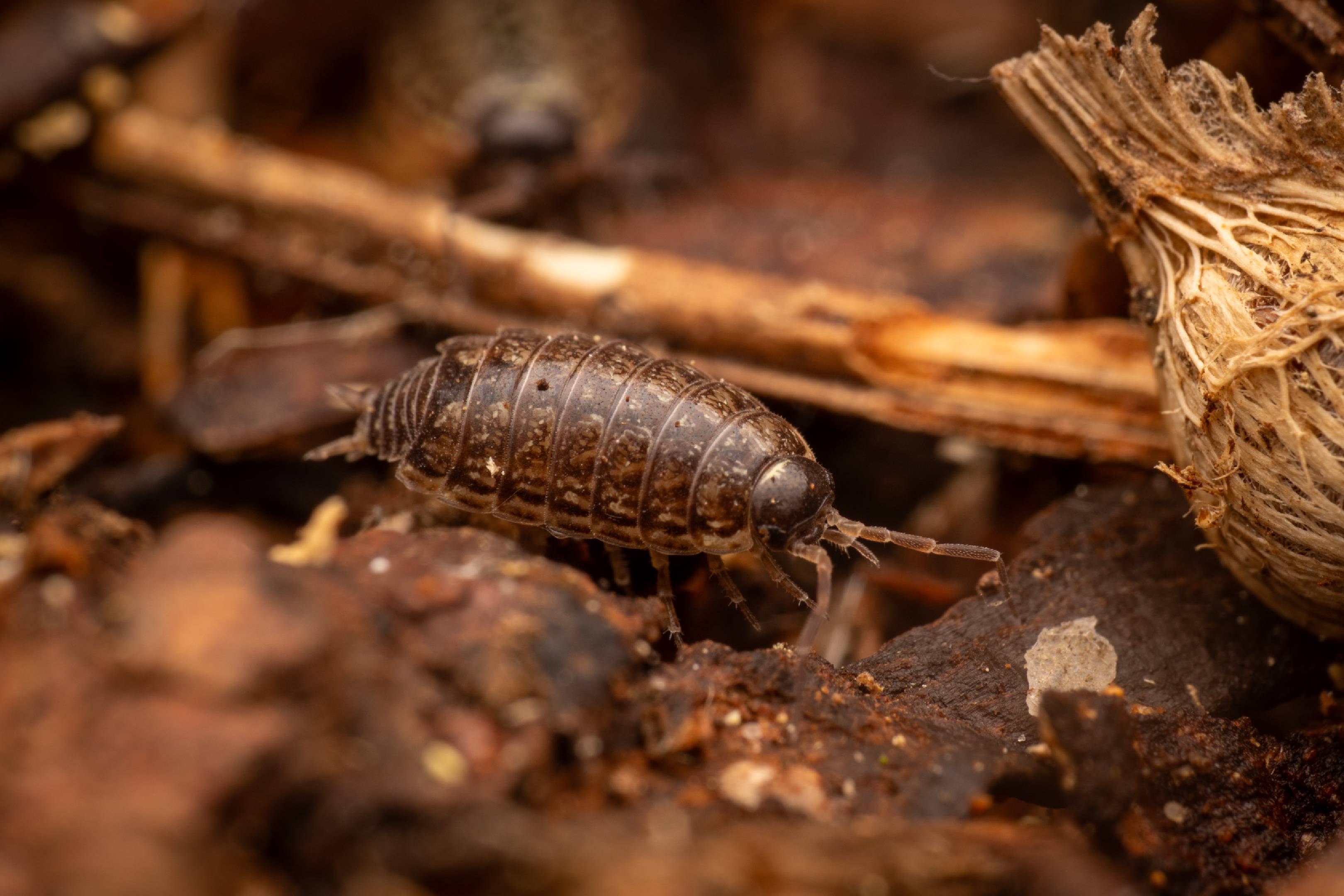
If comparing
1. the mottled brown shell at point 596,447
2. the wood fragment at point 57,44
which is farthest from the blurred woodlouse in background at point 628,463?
the wood fragment at point 57,44

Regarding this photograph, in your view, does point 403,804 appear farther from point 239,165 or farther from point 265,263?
point 239,165

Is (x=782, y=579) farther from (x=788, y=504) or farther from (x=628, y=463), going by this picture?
(x=628, y=463)

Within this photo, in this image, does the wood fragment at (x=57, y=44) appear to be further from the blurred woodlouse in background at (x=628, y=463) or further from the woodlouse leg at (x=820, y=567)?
the woodlouse leg at (x=820, y=567)

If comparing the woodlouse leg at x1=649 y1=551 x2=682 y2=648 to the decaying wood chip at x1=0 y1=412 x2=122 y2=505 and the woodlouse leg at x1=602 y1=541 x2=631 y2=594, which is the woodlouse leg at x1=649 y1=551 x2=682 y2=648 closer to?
the woodlouse leg at x1=602 y1=541 x2=631 y2=594

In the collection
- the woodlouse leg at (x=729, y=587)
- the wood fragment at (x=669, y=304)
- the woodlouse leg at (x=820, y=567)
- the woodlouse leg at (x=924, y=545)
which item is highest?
the wood fragment at (x=669, y=304)

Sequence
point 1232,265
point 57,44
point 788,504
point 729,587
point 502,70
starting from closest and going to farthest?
1. point 1232,265
2. point 788,504
3. point 729,587
4. point 57,44
5. point 502,70

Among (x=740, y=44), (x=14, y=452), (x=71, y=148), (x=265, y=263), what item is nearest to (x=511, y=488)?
(x=14, y=452)

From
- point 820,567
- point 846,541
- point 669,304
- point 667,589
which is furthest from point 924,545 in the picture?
point 669,304
